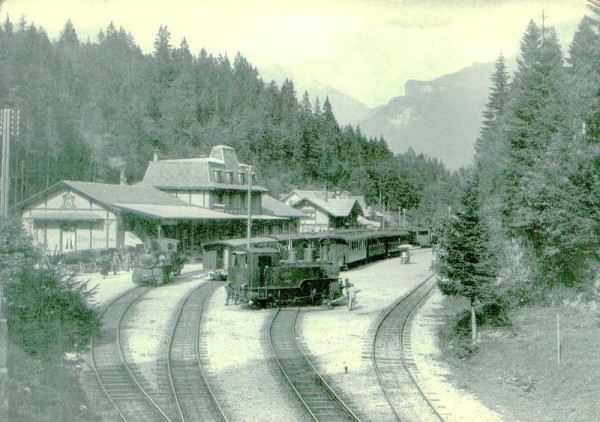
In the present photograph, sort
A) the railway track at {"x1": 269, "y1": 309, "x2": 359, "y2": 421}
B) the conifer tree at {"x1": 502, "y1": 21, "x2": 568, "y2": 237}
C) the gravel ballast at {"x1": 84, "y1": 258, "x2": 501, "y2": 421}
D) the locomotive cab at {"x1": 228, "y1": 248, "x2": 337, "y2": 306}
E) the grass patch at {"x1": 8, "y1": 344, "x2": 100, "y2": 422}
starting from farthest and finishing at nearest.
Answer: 1. the conifer tree at {"x1": 502, "y1": 21, "x2": 568, "y2": 237}
2. the locomotive cab at {"x1": 228, "y1": 248, "x2": 337, "y2": 306}
3. the gravel ballast at {"x1": 84, "y1": 258, "x2": 501, "y2": 421}
4. the railway track at {"x1": 269, "y1": 309, "x2": 359, "y2": 421}
5. the grass patch at {"x1": 8, "y1": 344, "x2": 100, "y2": 422}

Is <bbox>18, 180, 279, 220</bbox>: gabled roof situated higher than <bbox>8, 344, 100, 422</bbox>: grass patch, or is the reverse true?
<bbox>18, 180, 279, 220</bbox>: gabled roof

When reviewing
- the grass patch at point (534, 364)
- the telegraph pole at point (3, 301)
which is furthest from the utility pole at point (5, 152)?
the grass patch at point (534, 364)

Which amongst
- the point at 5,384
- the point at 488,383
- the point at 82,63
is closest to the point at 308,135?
the point at 82,63

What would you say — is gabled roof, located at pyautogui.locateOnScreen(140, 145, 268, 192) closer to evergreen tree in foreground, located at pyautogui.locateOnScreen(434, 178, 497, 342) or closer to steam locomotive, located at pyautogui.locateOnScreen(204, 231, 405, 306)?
steam locomotive, located at pyautogui.locateOnScreen(204, 231, 405, 306)

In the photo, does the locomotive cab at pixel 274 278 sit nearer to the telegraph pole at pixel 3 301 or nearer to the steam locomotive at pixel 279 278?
the steam locomotive at pixel 279 278

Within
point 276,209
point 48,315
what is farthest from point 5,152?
point 276,209

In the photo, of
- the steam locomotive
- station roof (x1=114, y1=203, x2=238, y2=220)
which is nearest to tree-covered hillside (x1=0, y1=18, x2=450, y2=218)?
station roof (x1=114, y1=203, x2=238, y2=220)

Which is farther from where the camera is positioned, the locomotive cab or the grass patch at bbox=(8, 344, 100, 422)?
the locomotive cab

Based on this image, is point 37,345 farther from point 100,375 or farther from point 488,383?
point 488,383
